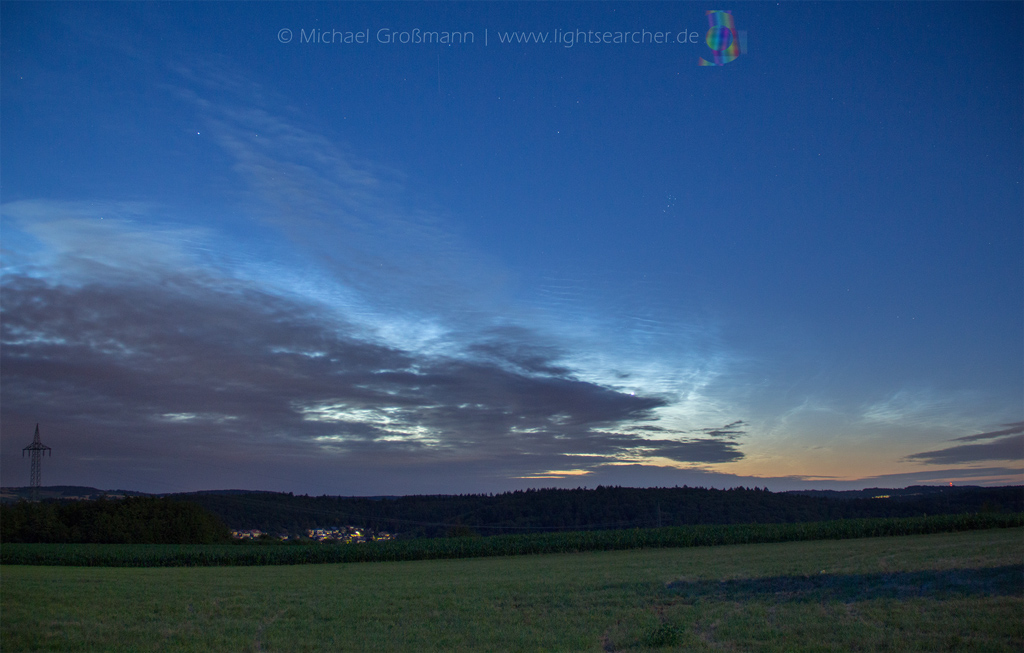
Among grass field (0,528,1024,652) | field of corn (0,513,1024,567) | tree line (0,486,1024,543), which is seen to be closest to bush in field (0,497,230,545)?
tree line (0,486,1024,543)

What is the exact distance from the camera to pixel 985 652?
11992 millimetres

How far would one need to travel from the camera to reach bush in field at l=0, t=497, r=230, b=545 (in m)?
75.7

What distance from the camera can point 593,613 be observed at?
707 inches

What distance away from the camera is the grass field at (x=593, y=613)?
1409 cm

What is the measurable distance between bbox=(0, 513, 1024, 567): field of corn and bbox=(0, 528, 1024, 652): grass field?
30.2 m

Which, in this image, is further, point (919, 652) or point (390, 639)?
point (390, 639)

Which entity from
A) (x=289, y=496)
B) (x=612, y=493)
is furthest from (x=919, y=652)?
(x=289, y=496)

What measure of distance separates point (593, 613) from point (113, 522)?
84793mm

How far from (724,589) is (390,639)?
39.1ft

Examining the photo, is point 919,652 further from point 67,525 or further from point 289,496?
point 289,496

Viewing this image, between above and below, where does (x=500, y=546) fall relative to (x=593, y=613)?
below

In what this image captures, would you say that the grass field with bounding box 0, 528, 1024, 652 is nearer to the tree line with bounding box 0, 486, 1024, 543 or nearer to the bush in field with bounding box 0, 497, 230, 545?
the tree line with bounding box 0, 486, 1024, 543

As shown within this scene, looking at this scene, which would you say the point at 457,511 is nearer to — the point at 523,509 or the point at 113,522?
the point at 523,509

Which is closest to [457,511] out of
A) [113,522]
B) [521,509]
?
[521,509]
